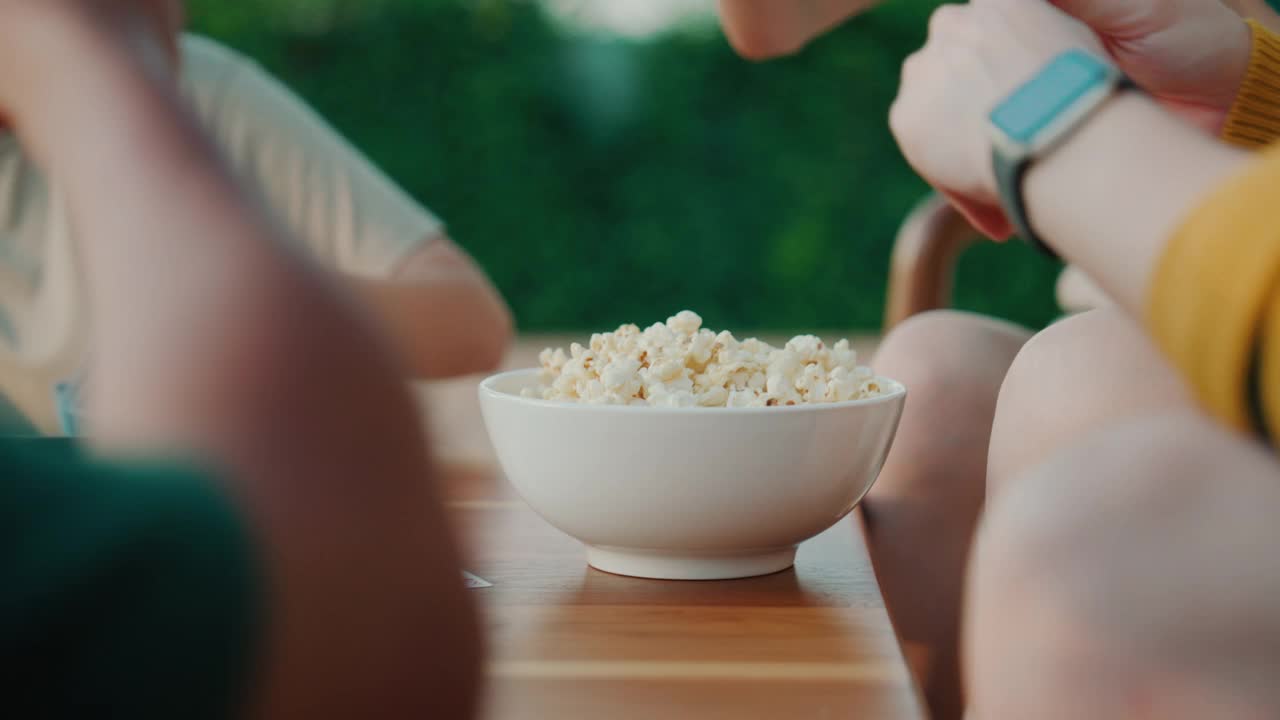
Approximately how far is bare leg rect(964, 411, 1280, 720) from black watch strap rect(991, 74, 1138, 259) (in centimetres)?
15

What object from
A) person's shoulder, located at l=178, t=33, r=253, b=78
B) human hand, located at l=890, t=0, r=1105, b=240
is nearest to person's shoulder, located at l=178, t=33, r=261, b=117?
person's shoulder, located at l=178, t=33, r=253, b=78

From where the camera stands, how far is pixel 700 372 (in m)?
0.99

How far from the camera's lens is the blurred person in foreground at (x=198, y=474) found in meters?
0.28

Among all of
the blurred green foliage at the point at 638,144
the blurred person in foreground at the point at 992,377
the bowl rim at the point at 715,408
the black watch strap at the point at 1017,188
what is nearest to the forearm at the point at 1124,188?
the black watch strap at the point at 1017,188

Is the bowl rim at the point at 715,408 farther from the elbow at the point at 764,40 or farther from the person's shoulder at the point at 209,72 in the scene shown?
the person's shoulder at the point at 209,72

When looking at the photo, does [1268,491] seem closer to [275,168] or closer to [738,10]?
[738,10]

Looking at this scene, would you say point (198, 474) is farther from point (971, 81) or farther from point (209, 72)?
point (209, 72)

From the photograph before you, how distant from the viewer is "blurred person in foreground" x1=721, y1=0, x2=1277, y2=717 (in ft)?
2.69

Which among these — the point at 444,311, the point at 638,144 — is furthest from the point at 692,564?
the point at 638,144

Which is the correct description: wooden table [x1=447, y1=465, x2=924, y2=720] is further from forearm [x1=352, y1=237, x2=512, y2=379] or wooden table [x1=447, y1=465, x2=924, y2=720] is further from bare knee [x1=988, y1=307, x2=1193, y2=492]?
forearm [x1=352, y1=237, x2=512, y2=379]

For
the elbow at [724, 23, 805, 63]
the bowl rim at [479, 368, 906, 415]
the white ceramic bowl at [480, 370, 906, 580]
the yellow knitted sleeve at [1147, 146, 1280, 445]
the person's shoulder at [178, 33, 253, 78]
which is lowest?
the white ceramic bowl at [480, 370, 906, 580]

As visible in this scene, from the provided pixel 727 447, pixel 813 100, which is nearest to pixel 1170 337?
pixel 727 447

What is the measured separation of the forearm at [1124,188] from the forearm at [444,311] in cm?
140

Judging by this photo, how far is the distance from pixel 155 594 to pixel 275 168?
198 cm
